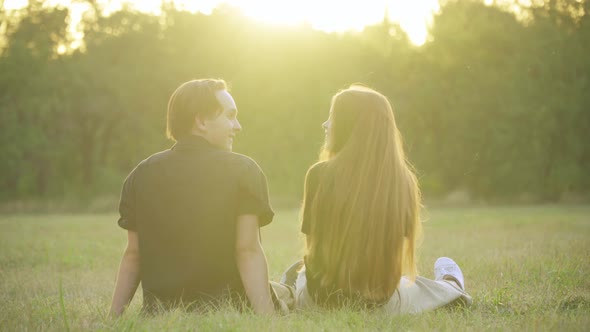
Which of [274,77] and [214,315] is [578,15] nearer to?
[274,77]

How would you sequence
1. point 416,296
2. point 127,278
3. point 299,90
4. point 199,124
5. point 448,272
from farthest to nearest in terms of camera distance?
point 299,90 → point 448,272 → point 416,296 → point 127,278 → point 199,124

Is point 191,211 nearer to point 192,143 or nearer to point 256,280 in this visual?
point 192,143

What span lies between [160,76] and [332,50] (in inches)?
327

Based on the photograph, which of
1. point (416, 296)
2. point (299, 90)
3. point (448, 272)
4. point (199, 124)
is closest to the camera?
point (199, 124)

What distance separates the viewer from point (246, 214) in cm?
416

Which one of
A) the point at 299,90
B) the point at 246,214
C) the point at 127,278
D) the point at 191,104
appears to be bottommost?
the point at 127,278

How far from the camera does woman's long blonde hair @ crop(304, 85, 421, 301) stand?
14.1 ft

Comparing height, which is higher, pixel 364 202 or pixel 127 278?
pixel 364 202

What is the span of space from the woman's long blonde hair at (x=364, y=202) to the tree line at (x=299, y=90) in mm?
26395

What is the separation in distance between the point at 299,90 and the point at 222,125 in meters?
27.4

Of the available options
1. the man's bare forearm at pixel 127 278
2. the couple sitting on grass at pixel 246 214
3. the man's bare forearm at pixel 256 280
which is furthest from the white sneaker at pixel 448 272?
the man's bare forearm at pixel 127 278

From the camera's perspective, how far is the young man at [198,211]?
13.6 ft

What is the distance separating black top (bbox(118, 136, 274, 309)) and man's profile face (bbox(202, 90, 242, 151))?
0.24ft

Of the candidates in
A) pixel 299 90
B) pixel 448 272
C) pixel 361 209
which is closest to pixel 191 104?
pixel 361 209
